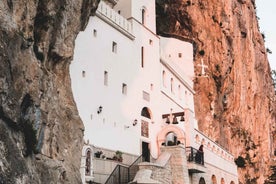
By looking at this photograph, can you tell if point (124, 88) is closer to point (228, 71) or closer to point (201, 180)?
point (201, 180)

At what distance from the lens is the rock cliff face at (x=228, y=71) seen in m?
39.8

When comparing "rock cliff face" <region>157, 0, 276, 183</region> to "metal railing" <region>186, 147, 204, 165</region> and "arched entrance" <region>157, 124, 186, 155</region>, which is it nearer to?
"arched entrance" <region>157, 124, 186, 155</region>

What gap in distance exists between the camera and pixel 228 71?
42.9m

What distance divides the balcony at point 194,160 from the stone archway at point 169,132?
2.58 ft

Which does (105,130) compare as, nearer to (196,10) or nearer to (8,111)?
(8,111)

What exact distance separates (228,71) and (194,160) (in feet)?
67.1

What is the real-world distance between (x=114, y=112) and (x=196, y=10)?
2163 centimetres

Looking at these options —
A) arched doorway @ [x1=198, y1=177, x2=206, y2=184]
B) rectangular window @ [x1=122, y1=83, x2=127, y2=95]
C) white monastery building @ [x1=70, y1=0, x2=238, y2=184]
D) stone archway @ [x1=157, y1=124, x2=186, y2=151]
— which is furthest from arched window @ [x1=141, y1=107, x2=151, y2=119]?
arched doorway @ [x1=198, y1=177, x2=206, y2=184]

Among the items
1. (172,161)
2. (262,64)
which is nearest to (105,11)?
(172,161)

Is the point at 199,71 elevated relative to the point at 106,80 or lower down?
elevated

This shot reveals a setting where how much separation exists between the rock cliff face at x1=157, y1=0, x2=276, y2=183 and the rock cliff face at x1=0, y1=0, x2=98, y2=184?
2187 cm

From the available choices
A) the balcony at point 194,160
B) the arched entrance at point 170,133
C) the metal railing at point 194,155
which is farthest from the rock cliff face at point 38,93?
the arched entrance at point 170,133

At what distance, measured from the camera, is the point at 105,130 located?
2116 centimetres

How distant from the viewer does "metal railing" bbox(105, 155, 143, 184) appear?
18259 millimetres
